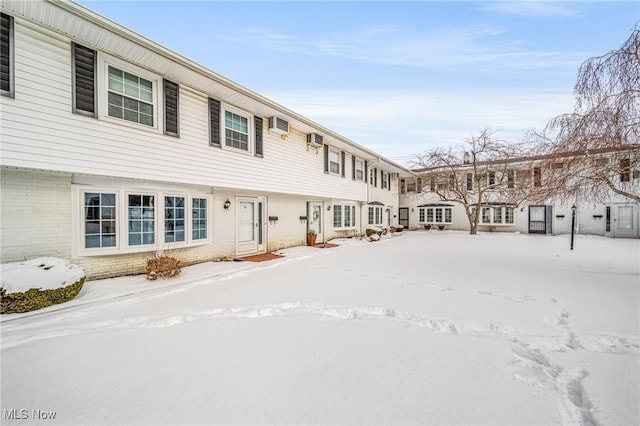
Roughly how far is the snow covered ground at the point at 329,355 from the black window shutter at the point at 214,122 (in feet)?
13.7

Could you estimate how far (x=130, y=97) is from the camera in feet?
19.1

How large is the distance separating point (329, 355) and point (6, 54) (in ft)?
23.0

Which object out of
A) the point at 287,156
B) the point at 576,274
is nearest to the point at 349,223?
the point at 287,156

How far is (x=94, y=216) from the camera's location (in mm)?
5719

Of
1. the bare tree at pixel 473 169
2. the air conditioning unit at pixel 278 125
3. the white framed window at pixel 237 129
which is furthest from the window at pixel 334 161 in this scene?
the bare tree at pixel 473 169

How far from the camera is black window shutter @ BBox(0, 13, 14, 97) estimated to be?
4.25 m

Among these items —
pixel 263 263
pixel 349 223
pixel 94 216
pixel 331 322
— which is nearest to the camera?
pixel 331 322

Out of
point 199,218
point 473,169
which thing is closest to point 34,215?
point 199,218

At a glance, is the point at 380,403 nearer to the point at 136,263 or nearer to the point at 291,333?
the point at 291,333

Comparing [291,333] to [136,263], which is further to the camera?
[136,263]

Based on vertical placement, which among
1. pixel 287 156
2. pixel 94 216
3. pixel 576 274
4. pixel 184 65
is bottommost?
pixel 576 274

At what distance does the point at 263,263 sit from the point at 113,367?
5358mm

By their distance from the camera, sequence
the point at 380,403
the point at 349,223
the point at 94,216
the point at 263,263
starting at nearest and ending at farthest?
the point at 380,403, the point at 94,216, the point at 263,263, the point at 349,223

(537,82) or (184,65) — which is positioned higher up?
(537,82)
